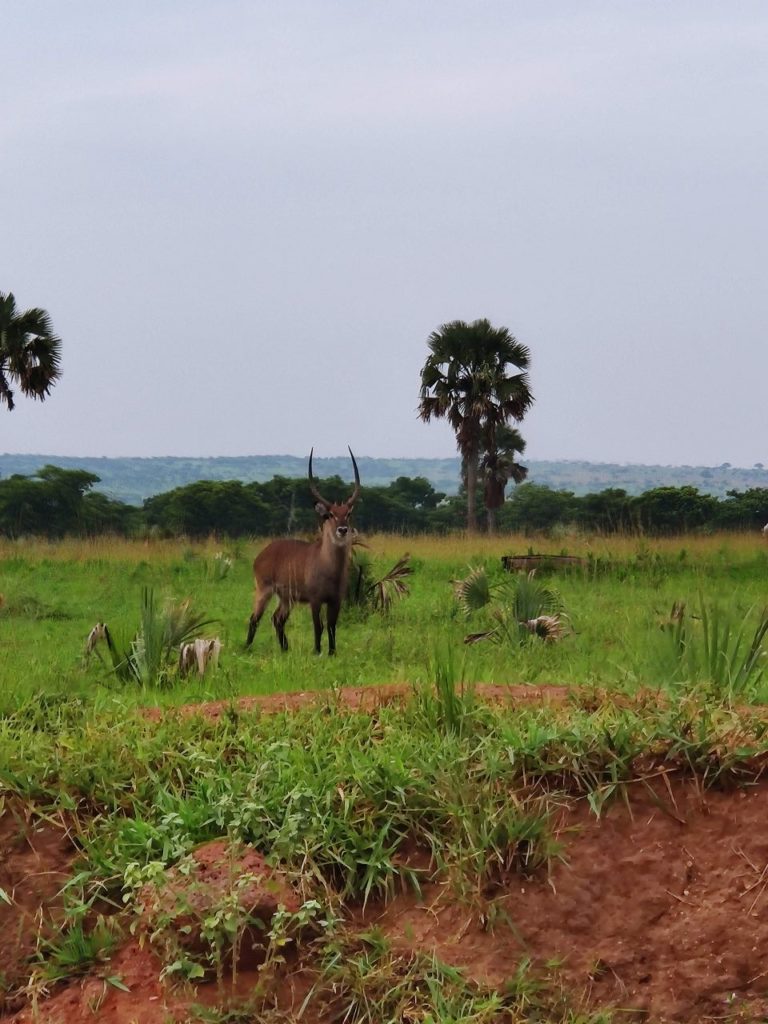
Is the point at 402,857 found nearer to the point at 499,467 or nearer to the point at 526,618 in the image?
the point at 526,618

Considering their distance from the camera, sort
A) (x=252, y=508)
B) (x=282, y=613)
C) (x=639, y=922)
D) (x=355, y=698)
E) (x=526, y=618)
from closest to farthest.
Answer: (x=639, y=922) → (x=355, y=698) → (x=526, y=618) → (x=282, y=613) → (x=252, y=508)

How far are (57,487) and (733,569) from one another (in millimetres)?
39633

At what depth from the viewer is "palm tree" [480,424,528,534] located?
39.5 m

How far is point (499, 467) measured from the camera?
4275 centimetres

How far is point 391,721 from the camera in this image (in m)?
5.32

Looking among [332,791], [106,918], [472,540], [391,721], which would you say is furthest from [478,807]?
[472,540]

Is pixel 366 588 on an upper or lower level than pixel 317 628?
upper

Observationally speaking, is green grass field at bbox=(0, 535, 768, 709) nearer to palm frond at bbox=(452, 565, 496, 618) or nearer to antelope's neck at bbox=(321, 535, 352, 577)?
palm frond at bbox=(452, 565, 496, 618)

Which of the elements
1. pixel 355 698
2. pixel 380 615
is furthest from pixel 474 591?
pixel 355 698

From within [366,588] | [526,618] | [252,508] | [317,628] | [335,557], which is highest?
[335,557]

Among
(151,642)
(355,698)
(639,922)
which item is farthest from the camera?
(151,642)

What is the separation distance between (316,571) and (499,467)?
3105cm

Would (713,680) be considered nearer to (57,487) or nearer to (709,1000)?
(709,1000)

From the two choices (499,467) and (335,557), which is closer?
(335,557)
